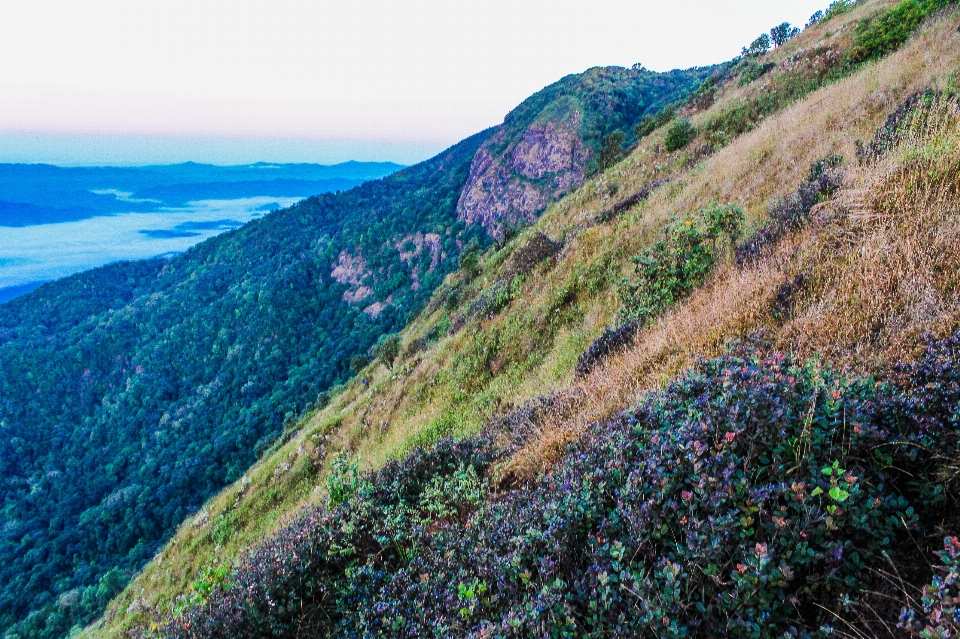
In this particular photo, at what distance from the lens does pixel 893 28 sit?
1586 centimetres

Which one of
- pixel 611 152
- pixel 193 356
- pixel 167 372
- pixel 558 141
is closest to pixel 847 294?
pixel 611 152

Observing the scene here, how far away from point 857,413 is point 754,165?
981 cm

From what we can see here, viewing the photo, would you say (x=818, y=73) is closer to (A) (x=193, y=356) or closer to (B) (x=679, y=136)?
(B) (x=679, y=136)

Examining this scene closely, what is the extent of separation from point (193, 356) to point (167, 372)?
16.0 feet

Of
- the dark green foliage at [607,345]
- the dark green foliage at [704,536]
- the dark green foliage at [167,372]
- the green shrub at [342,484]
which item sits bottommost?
the dark green foliage at [167,372]

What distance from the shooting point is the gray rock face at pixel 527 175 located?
74.9 meters

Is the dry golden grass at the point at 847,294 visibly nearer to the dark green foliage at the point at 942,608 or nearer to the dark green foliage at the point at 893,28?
the dark green foliage at the point at 942,608

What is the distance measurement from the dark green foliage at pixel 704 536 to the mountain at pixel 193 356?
28.1 metres

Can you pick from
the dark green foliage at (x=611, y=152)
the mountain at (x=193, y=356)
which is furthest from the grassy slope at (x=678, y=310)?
the dark green foliage at (x=611, y=152)

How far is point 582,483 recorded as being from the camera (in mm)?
3096

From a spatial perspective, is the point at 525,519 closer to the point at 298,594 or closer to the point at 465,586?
the point at 465,586

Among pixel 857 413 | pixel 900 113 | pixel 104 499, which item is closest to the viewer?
pixel 857 413

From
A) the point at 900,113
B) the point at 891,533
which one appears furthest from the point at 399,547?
the point at 900,113

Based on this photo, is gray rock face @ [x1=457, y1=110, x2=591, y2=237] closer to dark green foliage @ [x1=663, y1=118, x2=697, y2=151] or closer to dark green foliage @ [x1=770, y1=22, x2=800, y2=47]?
dark green foliage @ [x1=770, y1=22, x2=800, y2=47]
